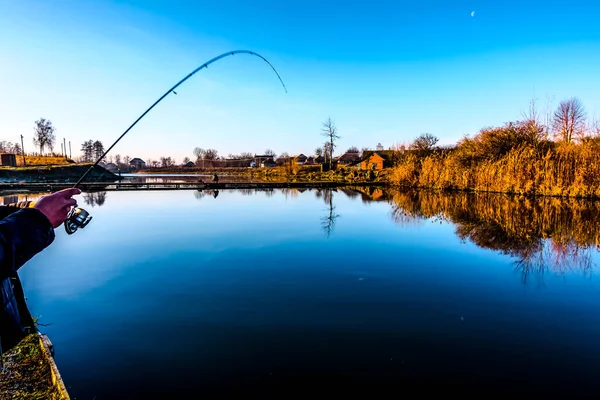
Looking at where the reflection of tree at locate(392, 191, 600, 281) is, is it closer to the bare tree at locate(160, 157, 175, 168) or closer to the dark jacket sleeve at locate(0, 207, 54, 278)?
the dark jacket sleeve at locate(0, 207, 54, 278)

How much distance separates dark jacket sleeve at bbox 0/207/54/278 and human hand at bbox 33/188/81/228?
51 millimetres

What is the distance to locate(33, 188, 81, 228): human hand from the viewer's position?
1.79 metres

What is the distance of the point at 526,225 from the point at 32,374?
58.4 feet

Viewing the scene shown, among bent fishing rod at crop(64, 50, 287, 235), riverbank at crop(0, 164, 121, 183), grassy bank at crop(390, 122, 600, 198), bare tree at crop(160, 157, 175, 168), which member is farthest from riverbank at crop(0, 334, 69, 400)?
bare tree at crop(160, 157, 175, 168)

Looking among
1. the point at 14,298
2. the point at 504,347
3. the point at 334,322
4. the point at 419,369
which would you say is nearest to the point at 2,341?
the point at 14,298

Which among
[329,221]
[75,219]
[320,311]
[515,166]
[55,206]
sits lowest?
[320,311]

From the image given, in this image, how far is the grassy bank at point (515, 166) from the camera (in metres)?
24.0

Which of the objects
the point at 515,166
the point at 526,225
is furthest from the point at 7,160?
the point at 515,166

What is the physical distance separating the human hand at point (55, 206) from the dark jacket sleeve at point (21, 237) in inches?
2.0

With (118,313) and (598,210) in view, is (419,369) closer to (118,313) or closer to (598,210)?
(118,313)

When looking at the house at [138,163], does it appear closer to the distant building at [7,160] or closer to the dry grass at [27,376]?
the distant building at [7,160]

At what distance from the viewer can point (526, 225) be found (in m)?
15.6

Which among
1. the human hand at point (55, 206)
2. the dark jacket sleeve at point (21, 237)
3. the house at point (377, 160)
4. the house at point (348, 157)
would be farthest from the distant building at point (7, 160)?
the house at point (348, 157)

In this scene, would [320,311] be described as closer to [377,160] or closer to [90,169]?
[90,169]
